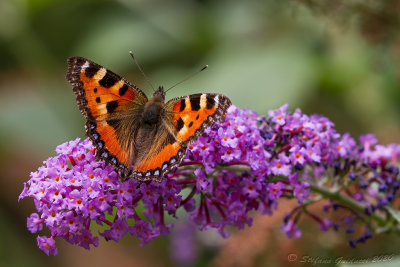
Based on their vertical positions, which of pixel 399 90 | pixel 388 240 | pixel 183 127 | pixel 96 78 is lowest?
pixel 388 240

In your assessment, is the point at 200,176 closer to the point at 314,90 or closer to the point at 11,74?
the point at 314,90

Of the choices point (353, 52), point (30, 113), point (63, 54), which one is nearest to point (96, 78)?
point (353, 52)

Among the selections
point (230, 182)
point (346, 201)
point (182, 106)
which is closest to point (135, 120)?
point (182, 106)

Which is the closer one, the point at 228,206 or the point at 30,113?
the point at 228,206

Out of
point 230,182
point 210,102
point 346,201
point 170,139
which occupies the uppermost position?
point 210,102

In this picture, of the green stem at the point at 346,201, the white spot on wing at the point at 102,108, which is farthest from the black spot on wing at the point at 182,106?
the green stem at the point at 346,201

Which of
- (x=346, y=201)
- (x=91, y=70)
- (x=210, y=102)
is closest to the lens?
(x=210, y=102)

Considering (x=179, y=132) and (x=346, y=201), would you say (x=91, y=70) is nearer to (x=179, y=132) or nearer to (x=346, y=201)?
(x=179, y=132)
